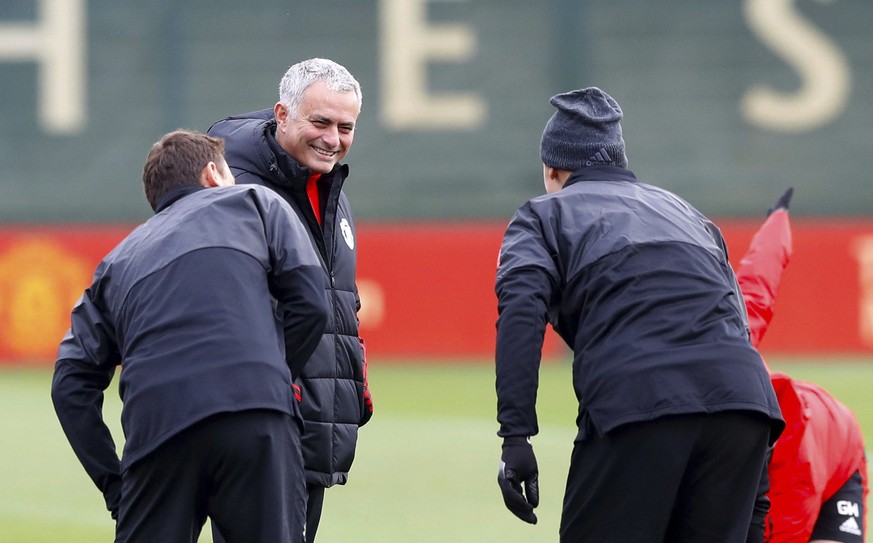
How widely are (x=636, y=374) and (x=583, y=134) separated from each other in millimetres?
718

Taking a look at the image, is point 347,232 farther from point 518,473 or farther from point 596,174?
point 518,473

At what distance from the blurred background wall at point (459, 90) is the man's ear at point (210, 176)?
10716 millimetres

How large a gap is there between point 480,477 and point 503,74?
290 inches

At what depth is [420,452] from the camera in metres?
9.03

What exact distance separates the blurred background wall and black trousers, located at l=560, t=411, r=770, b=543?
35.2ft

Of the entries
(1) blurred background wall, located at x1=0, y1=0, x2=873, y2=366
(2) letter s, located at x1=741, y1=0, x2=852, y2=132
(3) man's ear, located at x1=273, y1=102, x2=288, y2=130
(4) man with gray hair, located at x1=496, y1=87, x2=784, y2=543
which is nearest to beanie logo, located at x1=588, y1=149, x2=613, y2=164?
(4) man with gray hair, located at x1=496, y1=87, x2=784, y2=543

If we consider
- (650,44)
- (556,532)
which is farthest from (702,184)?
(556,532)

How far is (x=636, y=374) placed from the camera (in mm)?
3740

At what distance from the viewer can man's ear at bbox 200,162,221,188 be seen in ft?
12.6

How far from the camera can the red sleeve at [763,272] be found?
454 cm

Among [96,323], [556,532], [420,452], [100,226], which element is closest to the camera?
[96,323]

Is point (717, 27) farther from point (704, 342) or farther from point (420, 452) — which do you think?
point (704, 342)

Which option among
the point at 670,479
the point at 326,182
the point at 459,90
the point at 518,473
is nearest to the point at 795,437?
the point at 670,479

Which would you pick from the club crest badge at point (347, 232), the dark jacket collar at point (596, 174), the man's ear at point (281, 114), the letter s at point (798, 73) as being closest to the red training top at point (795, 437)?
the dark jacket collar at point (596, 174)
